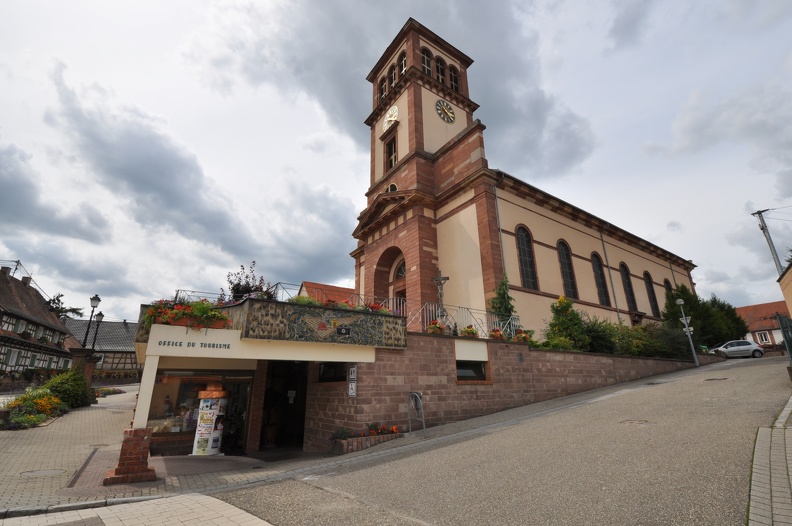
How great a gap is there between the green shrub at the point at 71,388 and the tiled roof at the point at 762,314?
229 ft

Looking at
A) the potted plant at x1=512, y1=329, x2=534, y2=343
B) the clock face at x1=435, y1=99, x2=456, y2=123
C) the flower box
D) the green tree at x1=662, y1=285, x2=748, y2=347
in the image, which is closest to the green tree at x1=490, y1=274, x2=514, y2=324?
the potted plant at x1=512, y1=329, x2=534, y2=343

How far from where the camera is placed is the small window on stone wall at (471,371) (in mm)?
12156

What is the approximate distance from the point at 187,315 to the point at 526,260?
616 inches

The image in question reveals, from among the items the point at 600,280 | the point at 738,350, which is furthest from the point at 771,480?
the point at 738,350

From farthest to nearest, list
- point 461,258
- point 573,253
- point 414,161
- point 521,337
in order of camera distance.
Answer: point 573,253
point 414,161
point 461,258
point 521,337

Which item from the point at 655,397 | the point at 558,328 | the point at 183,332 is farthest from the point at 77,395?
the point at 655,397

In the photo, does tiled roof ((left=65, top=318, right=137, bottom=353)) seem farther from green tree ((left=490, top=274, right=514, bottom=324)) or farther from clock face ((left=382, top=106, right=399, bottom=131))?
green tree ((left=490, top=274, right=514, bottom=324))

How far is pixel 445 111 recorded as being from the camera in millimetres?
24766

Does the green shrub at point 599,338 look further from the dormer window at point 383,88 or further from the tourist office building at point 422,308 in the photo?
the dormer window at point 383,88

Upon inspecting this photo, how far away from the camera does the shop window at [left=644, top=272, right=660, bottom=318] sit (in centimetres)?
2818

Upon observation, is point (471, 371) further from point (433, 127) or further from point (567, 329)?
point (433, 127)

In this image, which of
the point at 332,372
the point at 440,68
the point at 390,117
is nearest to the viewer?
the point at 332,372

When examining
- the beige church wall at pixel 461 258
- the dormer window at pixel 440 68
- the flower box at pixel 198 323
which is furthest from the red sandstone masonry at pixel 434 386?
the dormer window at pixel 440 68

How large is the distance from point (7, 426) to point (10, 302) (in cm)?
2697
